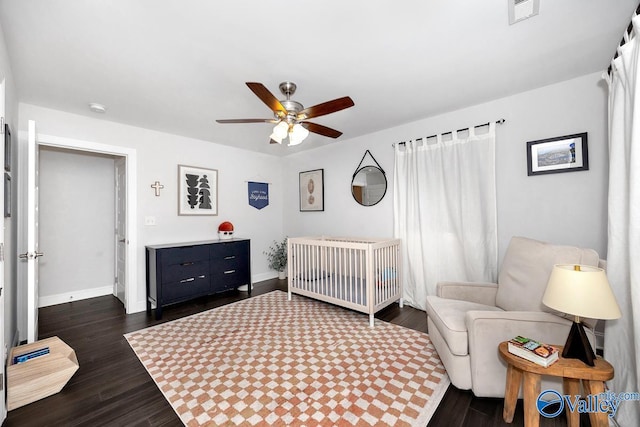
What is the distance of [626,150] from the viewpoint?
1.55 m

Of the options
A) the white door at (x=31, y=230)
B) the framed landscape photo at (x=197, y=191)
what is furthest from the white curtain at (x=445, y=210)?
the white door at (x=31, y=230)

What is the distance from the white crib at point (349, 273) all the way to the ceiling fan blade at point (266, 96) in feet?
5.34

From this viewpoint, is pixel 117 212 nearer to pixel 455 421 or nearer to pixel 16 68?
pixel 16 68

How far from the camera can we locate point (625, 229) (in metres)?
1.53

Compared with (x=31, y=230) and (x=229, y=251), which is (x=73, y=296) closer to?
(x=229, y=251)

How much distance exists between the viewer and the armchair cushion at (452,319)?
177cm

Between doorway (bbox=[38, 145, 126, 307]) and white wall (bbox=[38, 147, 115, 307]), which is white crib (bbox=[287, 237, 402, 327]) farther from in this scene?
white wall (bbox=[38, 147, 115, 307])

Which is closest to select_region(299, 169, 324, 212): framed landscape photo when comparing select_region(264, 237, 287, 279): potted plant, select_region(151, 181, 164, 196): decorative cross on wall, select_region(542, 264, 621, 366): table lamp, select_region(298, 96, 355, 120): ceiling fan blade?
select_region(264, 237, 287, 279): potted plant

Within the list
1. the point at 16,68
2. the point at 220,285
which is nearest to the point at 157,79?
the point at 16,68

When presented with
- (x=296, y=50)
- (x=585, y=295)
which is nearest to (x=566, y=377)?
(x=585, y=295)

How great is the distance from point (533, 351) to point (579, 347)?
0.23 metres

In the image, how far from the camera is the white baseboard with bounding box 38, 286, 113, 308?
3.54m

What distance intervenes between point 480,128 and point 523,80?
56cm

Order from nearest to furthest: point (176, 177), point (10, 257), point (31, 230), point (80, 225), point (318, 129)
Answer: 1. point (31, 230)
2. point (10, 257)
3. point (318, 129)
4. point (176, 177)
5. point (80, 225)
